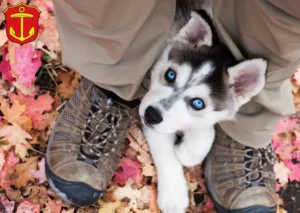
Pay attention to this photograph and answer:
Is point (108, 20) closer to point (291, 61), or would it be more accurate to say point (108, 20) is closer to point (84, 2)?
point (84, 2)

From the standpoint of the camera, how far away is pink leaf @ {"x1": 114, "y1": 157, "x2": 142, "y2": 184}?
220cm

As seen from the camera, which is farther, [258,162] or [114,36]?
[258,162]

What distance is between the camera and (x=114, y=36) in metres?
1.55

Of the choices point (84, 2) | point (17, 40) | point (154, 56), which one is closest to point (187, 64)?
point (154, 56)

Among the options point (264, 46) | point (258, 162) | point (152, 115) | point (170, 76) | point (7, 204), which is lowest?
point (7, 204)

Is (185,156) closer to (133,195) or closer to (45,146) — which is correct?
(133,195)

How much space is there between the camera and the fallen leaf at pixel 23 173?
6.89 ft

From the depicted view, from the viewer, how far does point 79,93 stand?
2133mm

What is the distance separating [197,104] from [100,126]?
0.55 m

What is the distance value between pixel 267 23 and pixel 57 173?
119cm

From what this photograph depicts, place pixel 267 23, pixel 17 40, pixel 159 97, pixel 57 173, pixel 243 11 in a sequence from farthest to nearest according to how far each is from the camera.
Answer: pixel 17 40, pixel 57 173, pixel 159 97, pixel 243 11, pixel 267 23

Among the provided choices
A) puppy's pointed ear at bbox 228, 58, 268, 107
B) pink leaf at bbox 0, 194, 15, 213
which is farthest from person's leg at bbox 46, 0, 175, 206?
puppy's pointed ear at bbox 228, 58, 268, 107

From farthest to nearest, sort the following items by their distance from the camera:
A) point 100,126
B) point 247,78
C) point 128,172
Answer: point 128,172
point 100,126
point 247,78

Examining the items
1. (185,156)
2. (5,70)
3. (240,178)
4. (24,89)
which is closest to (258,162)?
(240,178)
